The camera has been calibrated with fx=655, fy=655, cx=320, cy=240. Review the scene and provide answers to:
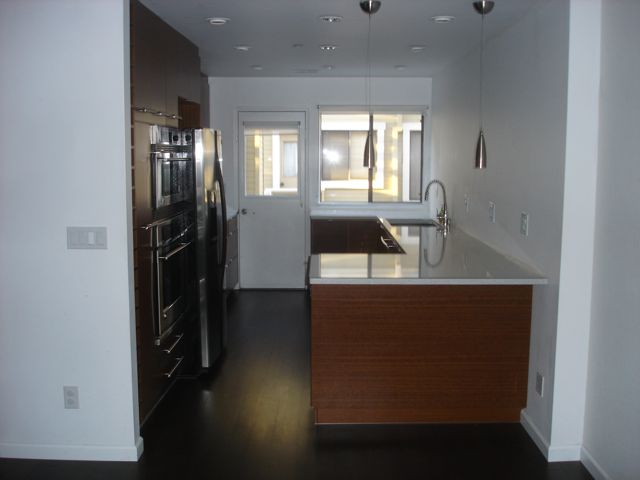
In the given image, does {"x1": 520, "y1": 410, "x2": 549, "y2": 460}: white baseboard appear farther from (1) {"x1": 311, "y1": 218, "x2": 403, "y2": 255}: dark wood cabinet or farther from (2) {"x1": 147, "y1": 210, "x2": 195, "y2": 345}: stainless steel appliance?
(1) {"x1": 311, "y1": 218, "x2": 403, "y2": 255}: dark wood cabinet

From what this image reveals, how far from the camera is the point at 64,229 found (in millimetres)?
3283

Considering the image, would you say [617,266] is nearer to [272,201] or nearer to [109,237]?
[109,237]

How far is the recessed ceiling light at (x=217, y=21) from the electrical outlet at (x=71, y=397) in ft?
7.87

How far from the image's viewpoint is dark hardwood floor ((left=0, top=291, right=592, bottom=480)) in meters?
3.27

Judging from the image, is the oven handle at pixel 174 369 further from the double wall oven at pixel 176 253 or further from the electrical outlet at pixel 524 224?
the electrical outlet at pixel 524 224

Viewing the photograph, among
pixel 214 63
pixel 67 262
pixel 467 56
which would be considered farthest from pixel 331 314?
pixel 214 63

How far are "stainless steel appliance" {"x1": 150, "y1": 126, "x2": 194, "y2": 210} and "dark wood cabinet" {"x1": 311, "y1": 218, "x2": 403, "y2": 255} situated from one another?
2668mm

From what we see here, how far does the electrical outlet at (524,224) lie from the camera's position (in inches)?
151

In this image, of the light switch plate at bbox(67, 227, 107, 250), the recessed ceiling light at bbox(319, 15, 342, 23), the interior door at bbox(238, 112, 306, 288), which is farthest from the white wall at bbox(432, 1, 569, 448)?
the interior door at bbox(238, 112, 306, 288)

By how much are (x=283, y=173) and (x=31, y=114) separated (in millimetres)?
4524

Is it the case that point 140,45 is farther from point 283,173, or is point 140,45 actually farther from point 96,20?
point 283,173

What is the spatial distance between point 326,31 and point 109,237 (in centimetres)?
226

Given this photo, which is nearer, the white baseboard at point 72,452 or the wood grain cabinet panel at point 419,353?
the white baseboard at point 72,452

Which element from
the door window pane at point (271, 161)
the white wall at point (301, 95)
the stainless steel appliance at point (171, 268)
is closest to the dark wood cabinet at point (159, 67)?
the stainless steel appliance at point (171, 268)
